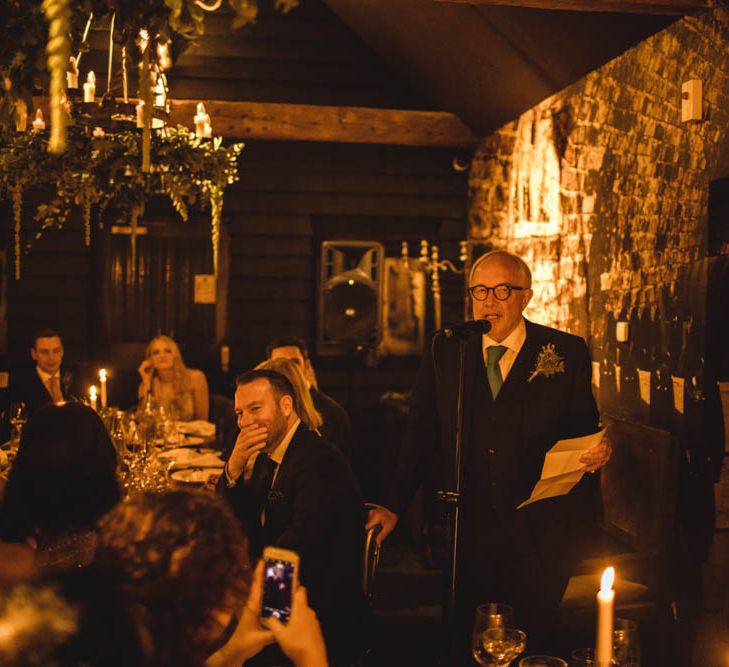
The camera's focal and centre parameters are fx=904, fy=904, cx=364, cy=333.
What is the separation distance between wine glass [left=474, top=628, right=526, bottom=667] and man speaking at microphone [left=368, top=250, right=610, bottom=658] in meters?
0.98

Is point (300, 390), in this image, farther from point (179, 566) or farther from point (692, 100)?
point (179, 566)

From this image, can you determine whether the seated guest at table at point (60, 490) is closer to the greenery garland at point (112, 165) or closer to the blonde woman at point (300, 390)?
the blonde woman at point (300, 390)

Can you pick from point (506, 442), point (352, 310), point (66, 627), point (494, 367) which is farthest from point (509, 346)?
point (352, 310)

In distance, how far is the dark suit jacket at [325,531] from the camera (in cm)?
283

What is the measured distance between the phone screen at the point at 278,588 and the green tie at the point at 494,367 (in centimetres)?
159

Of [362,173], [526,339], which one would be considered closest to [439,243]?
[362,173]

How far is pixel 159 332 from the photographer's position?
26.1 ft

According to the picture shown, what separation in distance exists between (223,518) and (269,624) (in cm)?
36

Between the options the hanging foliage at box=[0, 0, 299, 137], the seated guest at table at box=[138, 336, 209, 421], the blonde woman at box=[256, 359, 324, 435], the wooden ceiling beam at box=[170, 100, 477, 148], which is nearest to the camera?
the hanging foliage at box=[0, 0, 299, 137]

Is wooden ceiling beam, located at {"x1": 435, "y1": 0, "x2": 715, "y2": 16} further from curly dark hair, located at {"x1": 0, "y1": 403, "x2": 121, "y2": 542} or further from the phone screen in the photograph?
the phone screen

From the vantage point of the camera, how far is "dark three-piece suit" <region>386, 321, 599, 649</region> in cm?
304

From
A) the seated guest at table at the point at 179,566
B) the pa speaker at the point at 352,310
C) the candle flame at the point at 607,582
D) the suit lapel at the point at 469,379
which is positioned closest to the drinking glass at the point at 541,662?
the candle flame at the point at 607,582

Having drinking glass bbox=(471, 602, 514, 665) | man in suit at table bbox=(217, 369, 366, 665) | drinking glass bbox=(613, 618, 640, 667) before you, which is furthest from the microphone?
drinking glass bbox=(613, 618, 640, 667)

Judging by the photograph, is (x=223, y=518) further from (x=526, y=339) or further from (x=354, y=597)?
(x=526, y=339)
